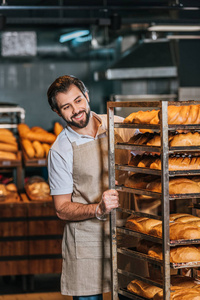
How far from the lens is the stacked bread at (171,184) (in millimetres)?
2096

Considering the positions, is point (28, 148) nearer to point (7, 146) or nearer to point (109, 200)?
point (7, 146)

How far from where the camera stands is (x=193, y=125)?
2029 mm

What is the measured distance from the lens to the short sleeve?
2.45 meters

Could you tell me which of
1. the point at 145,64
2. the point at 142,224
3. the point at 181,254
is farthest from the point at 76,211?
the point at 145,64

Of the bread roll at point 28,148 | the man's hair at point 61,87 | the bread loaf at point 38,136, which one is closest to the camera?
the man's hair at point 61,87

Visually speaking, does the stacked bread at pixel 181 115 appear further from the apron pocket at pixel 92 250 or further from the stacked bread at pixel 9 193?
the stacked bread at pixel 9 193

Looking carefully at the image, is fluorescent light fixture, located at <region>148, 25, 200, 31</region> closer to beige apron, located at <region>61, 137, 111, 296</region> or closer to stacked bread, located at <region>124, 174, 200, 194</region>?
beige apron, located at <region>61, 137, 111, 296</region>

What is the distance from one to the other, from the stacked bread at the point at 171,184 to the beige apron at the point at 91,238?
243mm

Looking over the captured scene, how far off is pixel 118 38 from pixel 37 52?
4.06ft

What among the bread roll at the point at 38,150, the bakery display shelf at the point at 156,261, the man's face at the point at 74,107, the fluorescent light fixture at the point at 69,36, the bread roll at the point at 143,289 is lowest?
the bread roll at the point at 143,289

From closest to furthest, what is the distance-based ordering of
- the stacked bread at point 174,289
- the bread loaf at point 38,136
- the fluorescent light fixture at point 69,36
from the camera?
the stacked bread at point 174,289
the bread loaf at point 38,136
the fluorescent light fixture at point 69,36

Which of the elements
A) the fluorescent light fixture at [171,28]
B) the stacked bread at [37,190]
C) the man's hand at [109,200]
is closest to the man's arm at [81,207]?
the man's hand at [109,200]

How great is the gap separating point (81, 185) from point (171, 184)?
1.73 ft

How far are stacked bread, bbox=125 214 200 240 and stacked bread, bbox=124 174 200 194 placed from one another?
0.50 ft
